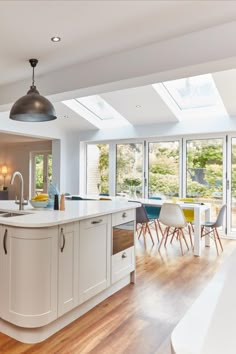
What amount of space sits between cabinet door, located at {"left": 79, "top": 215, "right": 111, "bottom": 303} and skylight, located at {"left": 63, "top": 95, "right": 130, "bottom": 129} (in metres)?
3.82

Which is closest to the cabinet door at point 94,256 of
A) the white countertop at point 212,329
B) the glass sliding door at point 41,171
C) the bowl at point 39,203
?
Answer: the bowl at point 39,203

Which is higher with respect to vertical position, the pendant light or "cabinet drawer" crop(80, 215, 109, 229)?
the pendant light

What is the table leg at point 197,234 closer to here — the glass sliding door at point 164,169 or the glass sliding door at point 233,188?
the glass sliding door at point 233,188

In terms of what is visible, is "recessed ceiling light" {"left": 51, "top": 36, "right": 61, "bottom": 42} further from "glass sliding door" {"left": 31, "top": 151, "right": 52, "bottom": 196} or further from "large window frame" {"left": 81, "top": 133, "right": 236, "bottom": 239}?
"glass sliding door" {"left": 31, "top": 151, "right": 52, "bottom": 196}

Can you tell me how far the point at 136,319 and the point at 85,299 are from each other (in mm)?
468

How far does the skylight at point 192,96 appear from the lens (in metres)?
4.85

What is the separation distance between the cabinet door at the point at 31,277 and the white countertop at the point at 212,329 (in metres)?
1.35

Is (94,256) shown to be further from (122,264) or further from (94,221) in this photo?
(122,264)

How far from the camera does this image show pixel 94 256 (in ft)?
8.36

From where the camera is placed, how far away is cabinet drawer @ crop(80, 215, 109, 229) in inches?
95.3

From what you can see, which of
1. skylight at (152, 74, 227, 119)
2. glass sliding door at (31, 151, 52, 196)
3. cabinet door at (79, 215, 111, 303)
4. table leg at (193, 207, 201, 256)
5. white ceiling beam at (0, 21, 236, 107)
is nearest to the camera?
cabinet door at (79, 215, 111, 303)

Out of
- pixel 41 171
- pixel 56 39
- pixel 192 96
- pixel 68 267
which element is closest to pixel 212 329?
pixel 68 267

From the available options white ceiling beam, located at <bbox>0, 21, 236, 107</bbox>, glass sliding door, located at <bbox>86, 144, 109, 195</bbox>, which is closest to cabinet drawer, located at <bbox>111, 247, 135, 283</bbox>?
white ceiling beam, located at <bbox>0, 21, 236, 107</bbox>

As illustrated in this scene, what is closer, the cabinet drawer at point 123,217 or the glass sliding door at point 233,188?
the cabinet drawer at point 123,217
